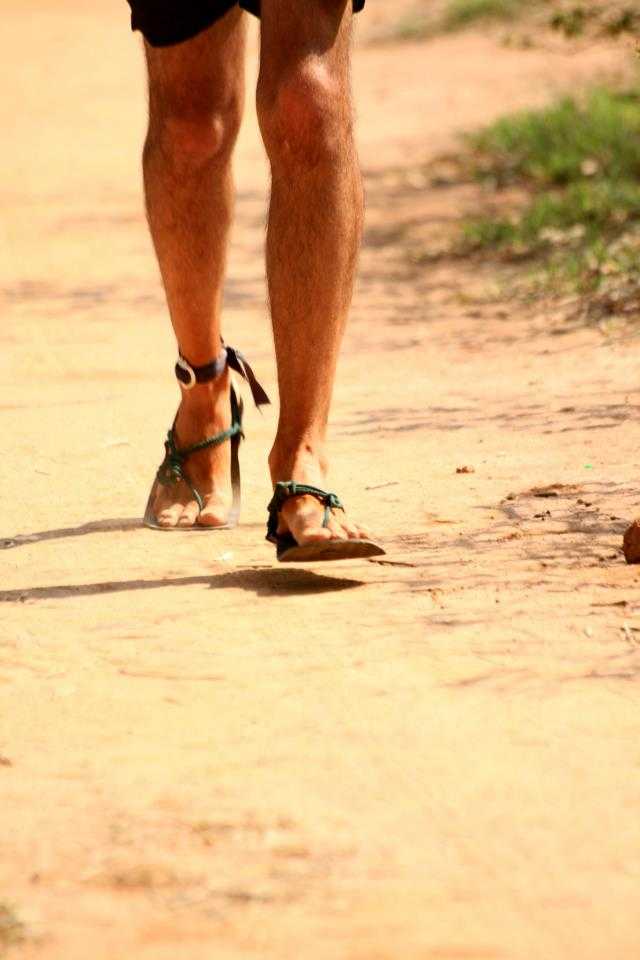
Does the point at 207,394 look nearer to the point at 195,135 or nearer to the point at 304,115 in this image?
the point at 195,135

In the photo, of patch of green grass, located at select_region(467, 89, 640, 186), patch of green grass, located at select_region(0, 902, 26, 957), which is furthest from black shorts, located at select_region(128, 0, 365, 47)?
patch of green grass, located at select_region(467, 89, 640, 186)

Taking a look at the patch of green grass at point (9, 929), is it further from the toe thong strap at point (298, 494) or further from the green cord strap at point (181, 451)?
the green cord strap at point (181, 451)

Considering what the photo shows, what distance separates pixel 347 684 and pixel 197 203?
121 centimetres

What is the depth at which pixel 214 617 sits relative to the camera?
7.71 ft

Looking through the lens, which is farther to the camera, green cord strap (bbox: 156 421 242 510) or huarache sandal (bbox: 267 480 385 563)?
green cord strap (bbox: 156 421 242 510)

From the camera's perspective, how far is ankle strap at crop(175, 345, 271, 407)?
9.87ft

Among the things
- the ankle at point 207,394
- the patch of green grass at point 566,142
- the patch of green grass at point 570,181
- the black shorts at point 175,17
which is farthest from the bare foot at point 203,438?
the patch of green grass at point 566,142

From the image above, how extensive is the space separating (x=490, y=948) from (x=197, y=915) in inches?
10.7

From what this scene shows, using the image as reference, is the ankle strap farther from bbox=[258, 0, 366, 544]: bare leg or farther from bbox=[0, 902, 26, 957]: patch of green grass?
Answer: bbox=[0, 902, 26, 957]: patch of green grass

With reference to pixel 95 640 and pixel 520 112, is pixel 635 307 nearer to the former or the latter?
pixel 95 640

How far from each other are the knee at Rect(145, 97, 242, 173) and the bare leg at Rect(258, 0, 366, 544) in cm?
37

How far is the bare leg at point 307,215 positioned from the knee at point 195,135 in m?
0.37

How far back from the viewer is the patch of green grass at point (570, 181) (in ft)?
17.8

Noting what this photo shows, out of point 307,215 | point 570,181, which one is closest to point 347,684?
point 307,215
